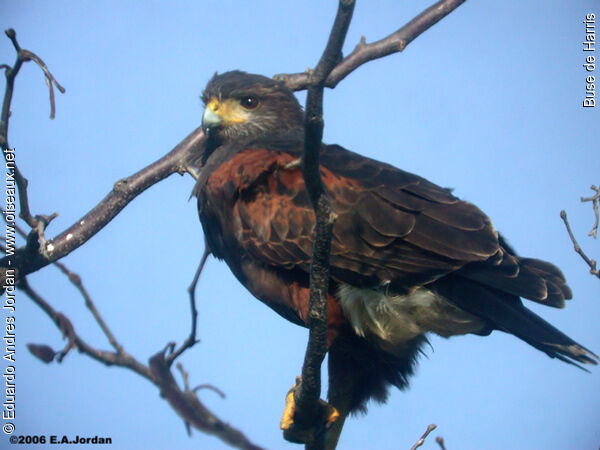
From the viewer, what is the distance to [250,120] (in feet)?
18.8

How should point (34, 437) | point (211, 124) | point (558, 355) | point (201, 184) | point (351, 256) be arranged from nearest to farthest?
point (558, 355), point (351, 256), point (34, 437), point (201, 184), point (211, 124)

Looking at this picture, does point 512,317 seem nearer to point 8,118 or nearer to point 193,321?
point 193,321

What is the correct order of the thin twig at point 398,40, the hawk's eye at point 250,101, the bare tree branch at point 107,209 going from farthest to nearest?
the hawk's eye at point 250,101 → the thin twig at point 398,40 → the bare tree branch at point 107,209

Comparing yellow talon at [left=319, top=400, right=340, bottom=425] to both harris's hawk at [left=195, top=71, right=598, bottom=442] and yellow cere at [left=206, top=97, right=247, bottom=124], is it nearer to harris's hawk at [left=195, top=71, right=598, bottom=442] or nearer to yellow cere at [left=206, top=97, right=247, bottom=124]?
harris's hawk at [left=195, top=71, right=598, bottom=442]

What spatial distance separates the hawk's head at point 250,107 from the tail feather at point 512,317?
2.25 m

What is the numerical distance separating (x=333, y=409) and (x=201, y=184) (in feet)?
5.98

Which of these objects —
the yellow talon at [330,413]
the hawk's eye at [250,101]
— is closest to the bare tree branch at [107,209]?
the hawk's eye at [250,101]

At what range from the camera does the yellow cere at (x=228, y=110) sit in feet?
18.5

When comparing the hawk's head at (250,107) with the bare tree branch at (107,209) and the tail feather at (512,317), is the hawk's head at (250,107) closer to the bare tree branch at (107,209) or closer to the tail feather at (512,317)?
the bare tree branch at (107,209)

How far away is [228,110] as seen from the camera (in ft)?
18.8

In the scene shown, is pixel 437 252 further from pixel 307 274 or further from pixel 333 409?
pixel 333 409

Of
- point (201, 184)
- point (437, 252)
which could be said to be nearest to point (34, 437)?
point (201, 184)

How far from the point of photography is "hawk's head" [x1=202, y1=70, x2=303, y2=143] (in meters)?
5.67

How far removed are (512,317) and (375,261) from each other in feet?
2.74
